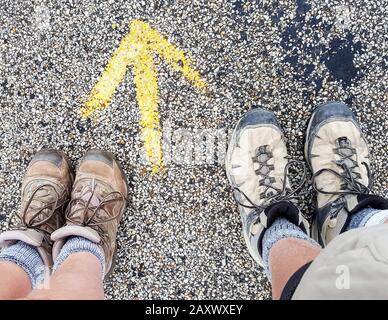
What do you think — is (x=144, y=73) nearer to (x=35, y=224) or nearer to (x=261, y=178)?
(x=261, y=178)

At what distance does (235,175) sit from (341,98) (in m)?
0.60

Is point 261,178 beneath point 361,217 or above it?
above

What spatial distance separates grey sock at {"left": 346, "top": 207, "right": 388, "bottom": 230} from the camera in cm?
172

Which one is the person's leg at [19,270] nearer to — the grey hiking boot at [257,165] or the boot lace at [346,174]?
the grey hiking boot at [257,165]

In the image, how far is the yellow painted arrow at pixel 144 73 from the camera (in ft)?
6.57

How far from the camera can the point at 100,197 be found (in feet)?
6.62

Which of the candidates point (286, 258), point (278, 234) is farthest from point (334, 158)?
point (286, 258)

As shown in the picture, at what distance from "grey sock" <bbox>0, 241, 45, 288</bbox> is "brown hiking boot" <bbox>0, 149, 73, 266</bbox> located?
97 millimetres

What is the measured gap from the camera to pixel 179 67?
2006 millimetres

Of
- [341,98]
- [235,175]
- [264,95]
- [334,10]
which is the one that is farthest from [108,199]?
[334,10]

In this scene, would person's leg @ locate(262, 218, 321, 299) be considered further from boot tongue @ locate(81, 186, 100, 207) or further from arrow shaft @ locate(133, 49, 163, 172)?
boot tongue @ locate(81, 186, 100, 207)

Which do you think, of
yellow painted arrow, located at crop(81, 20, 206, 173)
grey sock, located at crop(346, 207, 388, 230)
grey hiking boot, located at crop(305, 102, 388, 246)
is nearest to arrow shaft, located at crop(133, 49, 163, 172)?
yellow painted arrow, located at crop(81, 20, 206, 173)

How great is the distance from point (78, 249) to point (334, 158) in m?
1.19

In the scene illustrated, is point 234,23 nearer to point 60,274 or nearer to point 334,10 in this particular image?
point 334,10
